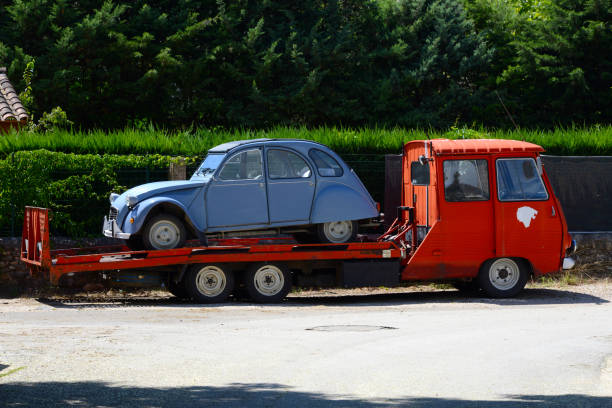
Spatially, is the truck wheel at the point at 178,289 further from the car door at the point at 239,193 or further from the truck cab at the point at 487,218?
the truck cab at the point at 487,218

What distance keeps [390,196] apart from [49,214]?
22.1 ft

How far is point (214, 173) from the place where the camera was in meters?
15.4

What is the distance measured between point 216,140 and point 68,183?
3003mm

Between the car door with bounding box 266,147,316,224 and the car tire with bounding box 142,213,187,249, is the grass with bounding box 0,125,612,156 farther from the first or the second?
the car tire with bounding box 142,213,187,249

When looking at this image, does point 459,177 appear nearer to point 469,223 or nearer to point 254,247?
point 469,223

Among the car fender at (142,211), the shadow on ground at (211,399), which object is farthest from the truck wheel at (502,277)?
the shadow on ground at (211,399)

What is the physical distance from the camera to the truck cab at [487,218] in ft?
52.4

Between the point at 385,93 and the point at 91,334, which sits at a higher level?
the point at 385,93

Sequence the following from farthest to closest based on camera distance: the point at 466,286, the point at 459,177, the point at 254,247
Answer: the point at 466,286, the point at 459,177, the point at 254,247

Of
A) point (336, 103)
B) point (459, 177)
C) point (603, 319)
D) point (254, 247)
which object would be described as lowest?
point (603, 319)

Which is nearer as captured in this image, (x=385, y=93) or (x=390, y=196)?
(x=390, y=196)

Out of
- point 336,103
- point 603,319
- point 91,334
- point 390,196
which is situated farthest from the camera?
point 336,103

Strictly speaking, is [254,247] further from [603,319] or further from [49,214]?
[603,319]

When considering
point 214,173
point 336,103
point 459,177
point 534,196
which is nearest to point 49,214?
point 214,173
